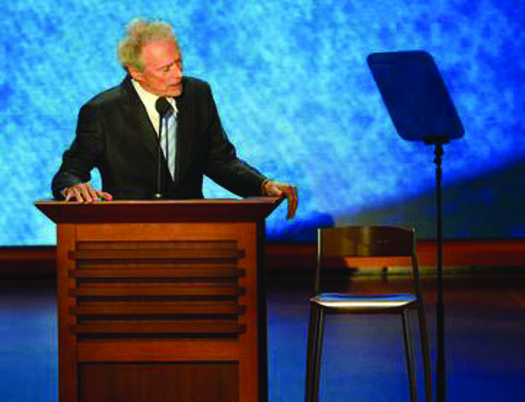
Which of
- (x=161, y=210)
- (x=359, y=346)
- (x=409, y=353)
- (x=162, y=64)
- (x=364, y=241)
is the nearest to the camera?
(x=161, y=210)

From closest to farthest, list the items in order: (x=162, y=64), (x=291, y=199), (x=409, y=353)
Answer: (x=291, y=199), (x=162, y=64), (x=409, y=353)

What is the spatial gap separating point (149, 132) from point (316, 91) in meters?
4.62

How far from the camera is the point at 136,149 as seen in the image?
10.8 ft

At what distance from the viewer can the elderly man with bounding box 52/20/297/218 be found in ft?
10.7

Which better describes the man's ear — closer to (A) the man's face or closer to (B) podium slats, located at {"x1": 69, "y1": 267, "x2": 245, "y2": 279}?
(A) the man's face

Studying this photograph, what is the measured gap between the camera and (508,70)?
307 inches

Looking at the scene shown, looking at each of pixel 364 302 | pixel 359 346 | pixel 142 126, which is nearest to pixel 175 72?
pixel 142 126

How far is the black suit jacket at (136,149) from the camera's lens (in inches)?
129

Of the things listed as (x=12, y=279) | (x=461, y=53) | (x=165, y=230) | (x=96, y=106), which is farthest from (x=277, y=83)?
(x=165, y=230)

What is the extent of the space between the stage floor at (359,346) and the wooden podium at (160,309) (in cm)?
143

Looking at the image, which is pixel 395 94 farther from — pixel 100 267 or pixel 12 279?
pixel 12 279

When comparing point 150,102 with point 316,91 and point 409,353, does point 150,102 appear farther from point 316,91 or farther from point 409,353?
point 316,91

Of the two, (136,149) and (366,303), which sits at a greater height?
(136,149)

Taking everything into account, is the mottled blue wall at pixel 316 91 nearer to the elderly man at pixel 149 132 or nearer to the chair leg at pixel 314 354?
the chair leg at pixel 314 354
